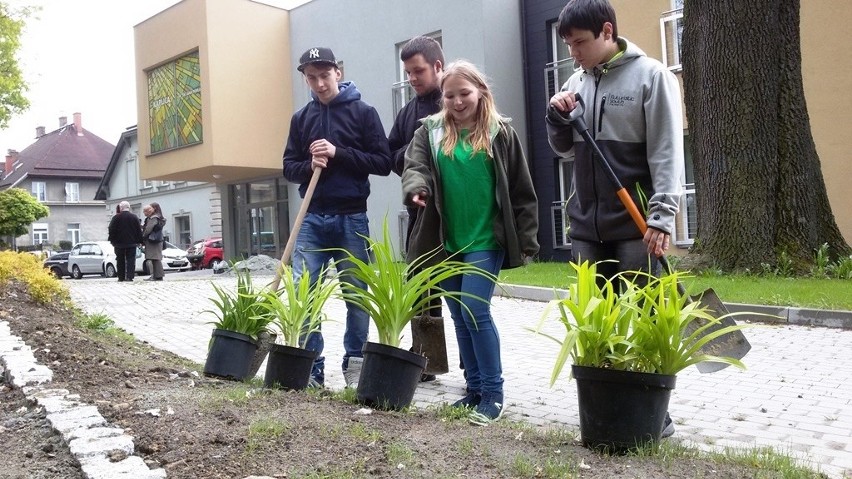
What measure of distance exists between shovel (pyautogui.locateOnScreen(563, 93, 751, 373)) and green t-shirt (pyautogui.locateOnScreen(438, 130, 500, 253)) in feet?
1.80

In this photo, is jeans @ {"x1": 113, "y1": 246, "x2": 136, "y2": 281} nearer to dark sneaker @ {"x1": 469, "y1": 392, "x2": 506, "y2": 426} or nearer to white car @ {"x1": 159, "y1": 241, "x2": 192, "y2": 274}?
white car @ {"x1": 159, "y1": 241, "x2": 192, "y2": 274}

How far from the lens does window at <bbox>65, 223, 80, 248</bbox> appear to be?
57562mm

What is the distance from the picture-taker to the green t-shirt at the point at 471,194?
147 inches

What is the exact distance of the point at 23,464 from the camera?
9.31ft

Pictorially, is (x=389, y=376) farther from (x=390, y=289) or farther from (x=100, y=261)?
(x=100, y=261)

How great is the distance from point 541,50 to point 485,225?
52.2 feet

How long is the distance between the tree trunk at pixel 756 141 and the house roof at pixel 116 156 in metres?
36.1

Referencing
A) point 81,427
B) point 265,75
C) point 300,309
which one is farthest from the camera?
point 265,75

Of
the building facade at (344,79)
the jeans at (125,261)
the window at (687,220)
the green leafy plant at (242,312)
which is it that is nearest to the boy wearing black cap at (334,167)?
the green leafy plant at (242,312)

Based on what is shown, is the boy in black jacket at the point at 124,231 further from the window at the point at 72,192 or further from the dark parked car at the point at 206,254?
the window at the point at 72,192

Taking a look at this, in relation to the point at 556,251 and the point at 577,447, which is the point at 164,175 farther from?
the point at 577,447

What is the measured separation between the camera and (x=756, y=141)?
1019 centimetres

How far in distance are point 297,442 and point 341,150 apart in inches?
87.1

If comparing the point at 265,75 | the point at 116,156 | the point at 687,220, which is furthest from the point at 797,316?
the point at 116,156
